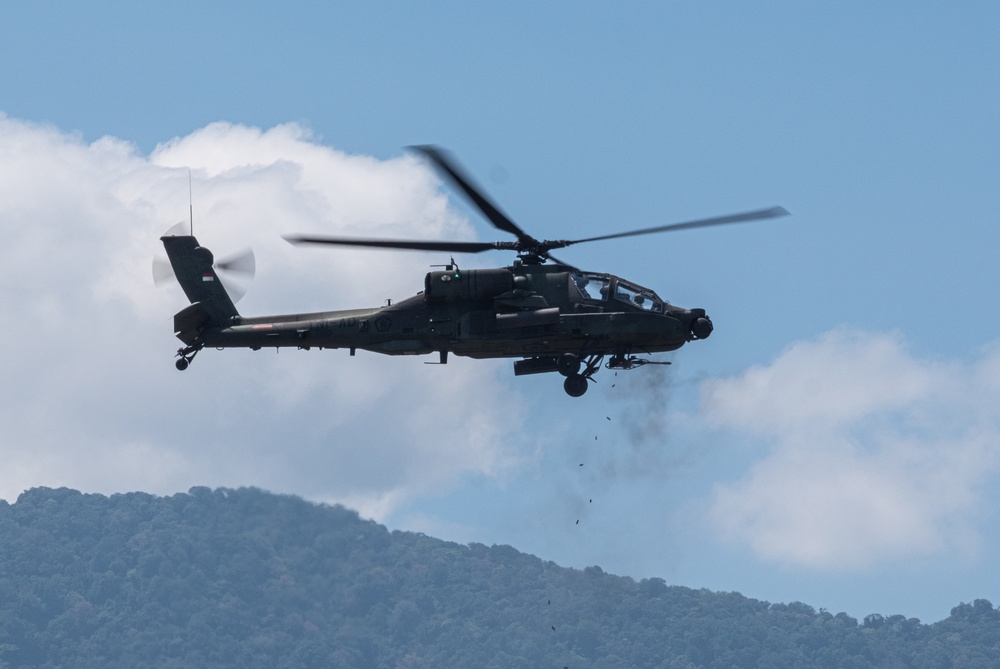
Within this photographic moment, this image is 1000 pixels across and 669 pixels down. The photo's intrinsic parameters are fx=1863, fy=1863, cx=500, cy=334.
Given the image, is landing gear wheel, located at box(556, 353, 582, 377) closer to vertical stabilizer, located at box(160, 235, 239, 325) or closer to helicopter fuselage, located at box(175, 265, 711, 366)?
helicopter fuselage, located at box(175, 265, 711, 366)

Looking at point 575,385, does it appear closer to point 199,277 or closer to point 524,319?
point 524,319

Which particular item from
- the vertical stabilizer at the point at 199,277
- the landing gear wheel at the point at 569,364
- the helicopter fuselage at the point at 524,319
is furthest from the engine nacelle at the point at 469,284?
the vertical stabilizer at the point at 199,277

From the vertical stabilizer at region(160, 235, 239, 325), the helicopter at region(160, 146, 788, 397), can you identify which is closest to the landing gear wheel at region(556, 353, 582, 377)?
the helicopter at region(160, 146, 788, 397)

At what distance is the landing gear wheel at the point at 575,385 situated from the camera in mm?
58594

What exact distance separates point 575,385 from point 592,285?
10.5 feet

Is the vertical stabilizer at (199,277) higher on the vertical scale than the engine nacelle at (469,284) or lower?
higher

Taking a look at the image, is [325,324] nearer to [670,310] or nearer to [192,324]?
[192,324]

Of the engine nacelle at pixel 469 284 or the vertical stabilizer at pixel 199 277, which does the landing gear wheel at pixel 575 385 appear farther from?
the vertical stabilizer at pixel 199 277

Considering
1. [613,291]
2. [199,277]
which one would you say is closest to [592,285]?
[613,291]

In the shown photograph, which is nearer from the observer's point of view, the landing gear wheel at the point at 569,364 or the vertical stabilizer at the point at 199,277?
the landing gear wheel at the point at 569,364

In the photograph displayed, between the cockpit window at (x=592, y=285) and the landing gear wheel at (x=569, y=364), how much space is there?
1.95m

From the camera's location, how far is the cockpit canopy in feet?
191

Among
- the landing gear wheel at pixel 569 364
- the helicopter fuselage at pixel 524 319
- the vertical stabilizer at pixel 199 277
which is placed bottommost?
the landing gear wheel at pixel 569 364

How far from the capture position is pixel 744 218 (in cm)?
5444
